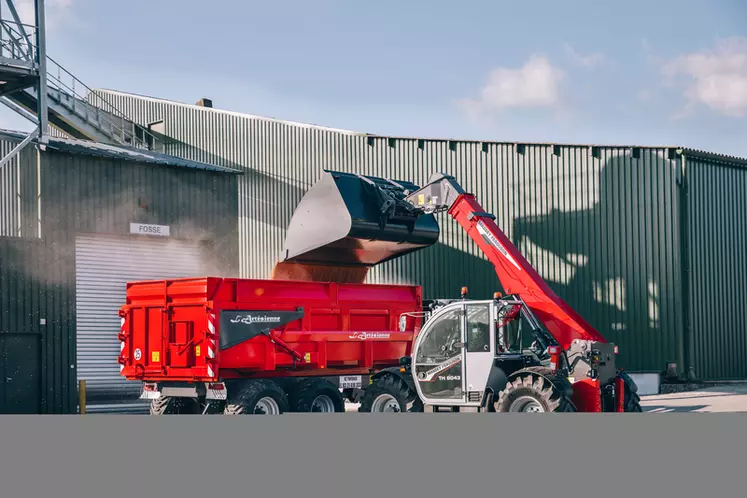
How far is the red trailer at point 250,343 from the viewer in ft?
51.3

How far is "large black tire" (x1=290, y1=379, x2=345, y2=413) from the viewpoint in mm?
16688

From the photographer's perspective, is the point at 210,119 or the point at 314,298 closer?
the point at 314,298

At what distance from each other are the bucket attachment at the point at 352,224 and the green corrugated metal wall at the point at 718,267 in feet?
29.3

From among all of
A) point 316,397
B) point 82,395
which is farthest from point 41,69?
point 316,397

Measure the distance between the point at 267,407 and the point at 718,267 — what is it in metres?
14.7

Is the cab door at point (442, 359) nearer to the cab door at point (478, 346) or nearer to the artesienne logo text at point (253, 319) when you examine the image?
the cab door at point (478, 346)

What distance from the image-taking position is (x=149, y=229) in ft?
83.9

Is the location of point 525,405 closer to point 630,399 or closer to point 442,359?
point 442,359

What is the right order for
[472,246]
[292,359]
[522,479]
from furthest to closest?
[472,246] < [292,359] < [522,479]

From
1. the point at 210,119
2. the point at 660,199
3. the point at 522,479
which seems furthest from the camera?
the point at 210,119

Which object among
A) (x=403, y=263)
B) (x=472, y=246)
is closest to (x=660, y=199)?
(x=472, y=246)

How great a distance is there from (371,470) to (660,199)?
708 inches

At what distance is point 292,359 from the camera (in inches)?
653

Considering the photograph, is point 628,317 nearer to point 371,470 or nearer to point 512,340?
point 512,340
